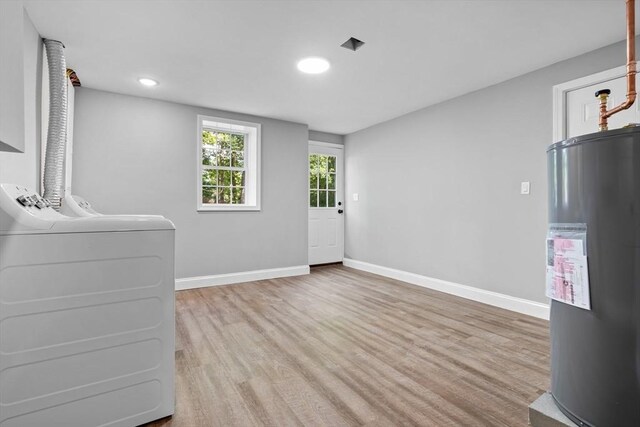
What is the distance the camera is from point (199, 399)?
1700mm

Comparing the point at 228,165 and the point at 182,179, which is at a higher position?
the point at 228,165

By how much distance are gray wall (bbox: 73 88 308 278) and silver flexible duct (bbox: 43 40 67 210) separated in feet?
3.25

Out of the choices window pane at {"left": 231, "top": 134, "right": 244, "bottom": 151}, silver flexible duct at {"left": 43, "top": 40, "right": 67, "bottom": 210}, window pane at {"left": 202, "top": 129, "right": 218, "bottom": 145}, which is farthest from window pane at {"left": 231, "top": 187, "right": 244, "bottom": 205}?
silver flexible duct at {"left": 43, "top": 40, "right": 67, "bottom": 210}

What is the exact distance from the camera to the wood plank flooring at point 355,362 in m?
1.59

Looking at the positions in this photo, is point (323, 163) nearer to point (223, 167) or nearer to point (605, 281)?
point (223, 167)

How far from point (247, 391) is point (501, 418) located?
1333 millimetres

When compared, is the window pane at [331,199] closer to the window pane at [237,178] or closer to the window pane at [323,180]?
the window pane at [323,180]

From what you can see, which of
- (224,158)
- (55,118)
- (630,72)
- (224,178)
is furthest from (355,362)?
(224,158)

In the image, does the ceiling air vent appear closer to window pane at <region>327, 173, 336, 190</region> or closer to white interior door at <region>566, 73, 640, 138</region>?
white interior door at <region>566, 73, 640, 138</region>

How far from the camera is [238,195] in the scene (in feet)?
15.1

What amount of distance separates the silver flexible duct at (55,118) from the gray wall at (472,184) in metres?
3.88

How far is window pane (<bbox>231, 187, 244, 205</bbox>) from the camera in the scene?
15.0ft

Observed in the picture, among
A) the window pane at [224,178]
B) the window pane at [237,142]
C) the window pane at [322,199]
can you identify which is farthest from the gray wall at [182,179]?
the window pane at [322,199]

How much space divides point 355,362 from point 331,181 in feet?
13.2
